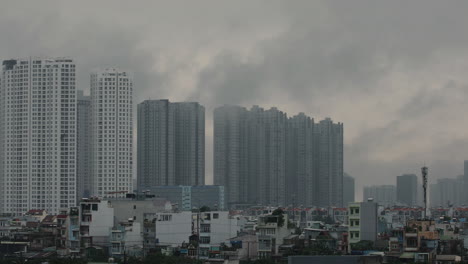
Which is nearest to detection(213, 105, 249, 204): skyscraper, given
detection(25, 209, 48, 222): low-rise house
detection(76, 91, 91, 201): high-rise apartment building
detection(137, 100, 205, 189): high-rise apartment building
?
detection(137, 100, 205, 189): high-rise apartment building

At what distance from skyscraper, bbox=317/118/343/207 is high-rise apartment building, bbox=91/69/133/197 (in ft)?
67.0

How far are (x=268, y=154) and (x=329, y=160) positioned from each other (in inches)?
174

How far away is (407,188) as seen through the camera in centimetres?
7425

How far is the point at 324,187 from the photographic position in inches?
2527

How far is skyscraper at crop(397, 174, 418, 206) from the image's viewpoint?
72.9 meters

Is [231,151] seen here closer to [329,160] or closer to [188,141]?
[188,141]

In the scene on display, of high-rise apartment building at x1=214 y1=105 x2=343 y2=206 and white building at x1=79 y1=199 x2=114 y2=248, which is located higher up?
high-rise apartment building at x1=214 y1=105 x2=343 y2=206

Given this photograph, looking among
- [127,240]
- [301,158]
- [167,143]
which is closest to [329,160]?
[301,158]

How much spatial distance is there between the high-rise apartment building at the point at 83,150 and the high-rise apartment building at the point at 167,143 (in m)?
9.12

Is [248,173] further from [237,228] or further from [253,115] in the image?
[237,228]

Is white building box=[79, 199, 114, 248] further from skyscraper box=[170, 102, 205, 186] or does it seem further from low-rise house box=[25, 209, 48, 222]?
skyscraper box=[170, 102, 205, 186]

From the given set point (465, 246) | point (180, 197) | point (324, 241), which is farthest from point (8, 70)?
point (465, 246)

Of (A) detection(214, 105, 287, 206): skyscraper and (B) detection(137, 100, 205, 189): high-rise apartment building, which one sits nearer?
(B) detection(137, 100, 205, 189): high-rise apartment building

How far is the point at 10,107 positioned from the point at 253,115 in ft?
68.8
